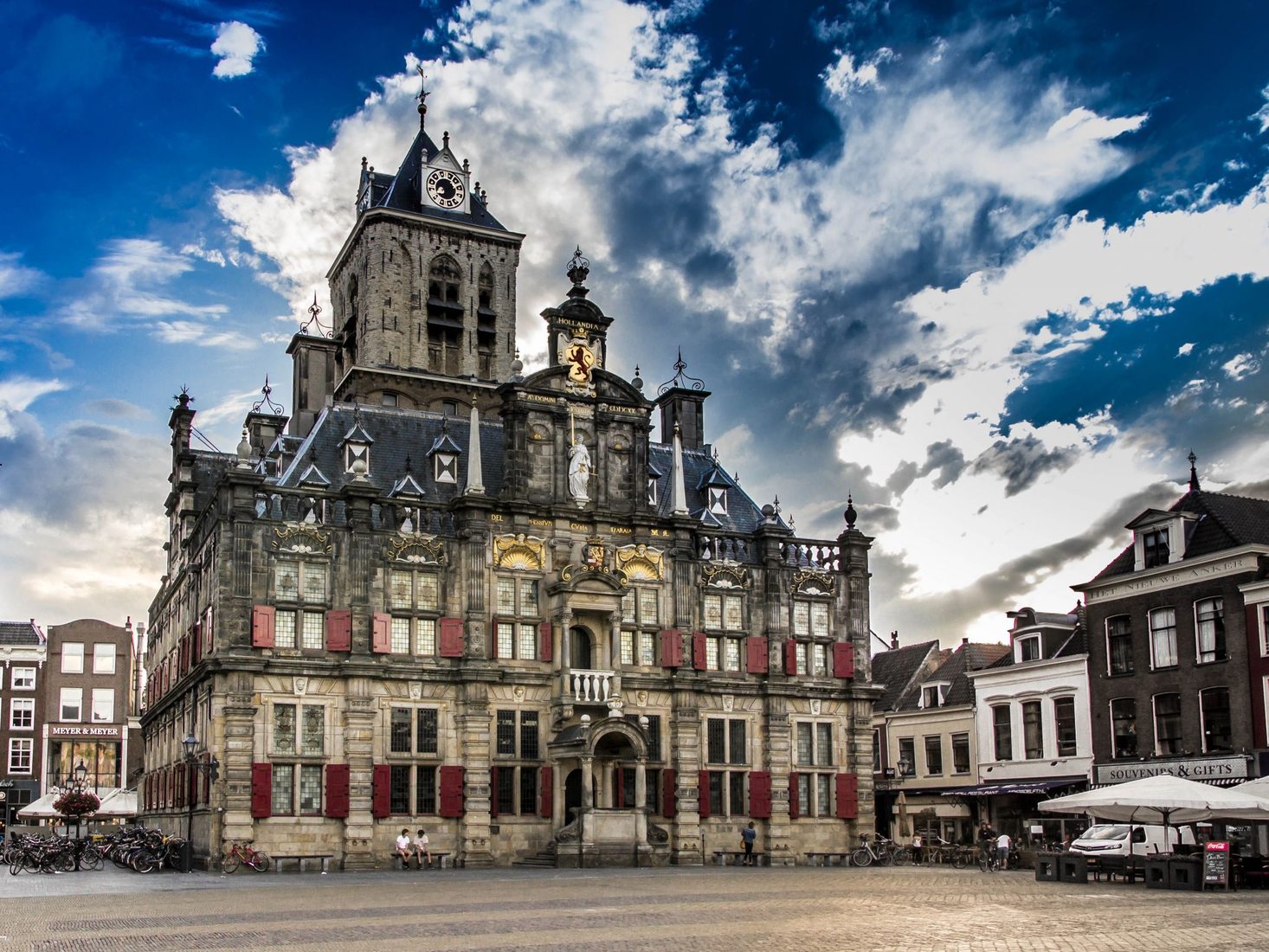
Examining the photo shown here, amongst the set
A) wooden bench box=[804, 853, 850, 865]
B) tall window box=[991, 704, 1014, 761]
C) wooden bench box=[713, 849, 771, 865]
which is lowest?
wooden bench box=[804, 853, 850, 865]

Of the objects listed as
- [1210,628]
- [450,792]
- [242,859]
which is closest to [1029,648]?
[1210,628]

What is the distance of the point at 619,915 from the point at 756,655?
29814mm

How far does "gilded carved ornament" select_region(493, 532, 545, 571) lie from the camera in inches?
2030

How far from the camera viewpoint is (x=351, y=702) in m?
47.8

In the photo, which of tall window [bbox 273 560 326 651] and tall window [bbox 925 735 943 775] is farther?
tall window [bbox 925 735 943 775]

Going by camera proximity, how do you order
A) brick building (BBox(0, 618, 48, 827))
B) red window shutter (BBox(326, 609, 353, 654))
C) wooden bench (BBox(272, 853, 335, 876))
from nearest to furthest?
wooden bench (BBox(272, 853, 335, 876))
red window shutter (BBox(326, 609, 353, 654))
brick building (BBox(0, 618, 48, 827))

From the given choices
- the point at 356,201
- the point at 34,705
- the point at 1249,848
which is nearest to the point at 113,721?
the point at 34,705

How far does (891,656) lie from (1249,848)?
32.6 metres

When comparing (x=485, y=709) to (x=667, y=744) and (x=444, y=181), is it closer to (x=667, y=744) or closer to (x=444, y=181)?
(x=667, y=744)

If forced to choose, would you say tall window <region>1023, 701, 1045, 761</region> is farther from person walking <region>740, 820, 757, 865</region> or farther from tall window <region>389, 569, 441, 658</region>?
tall window <region>389, 569, 441, 658</region>

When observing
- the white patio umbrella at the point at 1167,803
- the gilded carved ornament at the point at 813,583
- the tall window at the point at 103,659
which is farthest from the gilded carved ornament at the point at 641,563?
the tall window at the point at 103,659

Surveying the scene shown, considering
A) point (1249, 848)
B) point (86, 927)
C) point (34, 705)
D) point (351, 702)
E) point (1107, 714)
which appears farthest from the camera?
point (34, 705)

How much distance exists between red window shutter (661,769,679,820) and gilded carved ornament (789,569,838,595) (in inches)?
373

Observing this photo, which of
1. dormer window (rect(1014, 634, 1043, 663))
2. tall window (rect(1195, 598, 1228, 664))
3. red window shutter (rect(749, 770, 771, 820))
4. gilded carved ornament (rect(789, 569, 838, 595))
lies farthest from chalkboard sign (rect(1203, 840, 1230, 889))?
dormer window (rect(1014, 634, 1043, 663))
